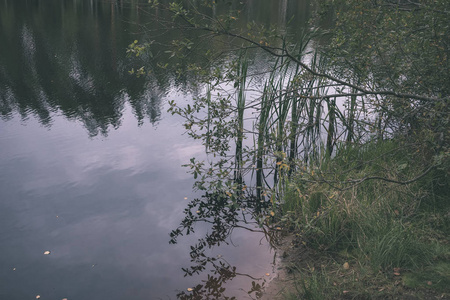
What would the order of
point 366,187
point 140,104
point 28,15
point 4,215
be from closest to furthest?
1. point 366,187
2. point 4,215
3. point 140,104
4. point 28,15

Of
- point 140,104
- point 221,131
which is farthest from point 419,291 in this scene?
point 140,104

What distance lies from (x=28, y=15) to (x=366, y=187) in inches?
909

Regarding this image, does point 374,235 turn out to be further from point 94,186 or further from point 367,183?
point 94,186

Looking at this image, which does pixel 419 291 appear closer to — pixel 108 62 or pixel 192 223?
pixel 192 223

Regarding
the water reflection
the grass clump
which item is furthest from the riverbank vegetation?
the water reflection

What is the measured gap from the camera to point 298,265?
15.9 feet

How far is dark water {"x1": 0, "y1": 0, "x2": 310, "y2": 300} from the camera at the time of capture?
4.86m

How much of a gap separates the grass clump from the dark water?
672mm

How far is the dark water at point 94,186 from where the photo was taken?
486cm

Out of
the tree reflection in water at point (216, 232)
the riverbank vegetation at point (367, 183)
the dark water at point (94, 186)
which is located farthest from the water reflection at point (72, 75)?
the riverbank vegetation at point (367, 183)

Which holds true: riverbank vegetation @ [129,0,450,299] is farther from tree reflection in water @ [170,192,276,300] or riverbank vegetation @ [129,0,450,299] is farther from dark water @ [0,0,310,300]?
dark water @ [0,0,310,300]

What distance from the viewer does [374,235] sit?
4.63 metres

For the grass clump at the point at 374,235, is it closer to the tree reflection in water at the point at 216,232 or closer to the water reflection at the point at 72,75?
the tree reflection in water at the point at 216,232

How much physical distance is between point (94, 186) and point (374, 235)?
431 centimetres
